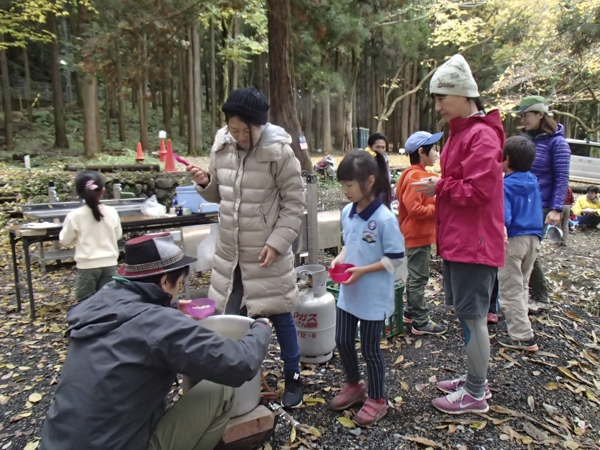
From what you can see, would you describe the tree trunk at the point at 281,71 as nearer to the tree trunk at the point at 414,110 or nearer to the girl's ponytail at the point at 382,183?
the girl's ponytail at the point at 382,183

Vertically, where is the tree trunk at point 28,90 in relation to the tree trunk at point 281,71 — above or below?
above

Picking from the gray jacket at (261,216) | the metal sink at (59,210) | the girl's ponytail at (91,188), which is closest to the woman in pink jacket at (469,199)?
the gray jacket at (261,216)

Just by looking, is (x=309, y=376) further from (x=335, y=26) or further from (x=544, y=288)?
(x=335, y=26)

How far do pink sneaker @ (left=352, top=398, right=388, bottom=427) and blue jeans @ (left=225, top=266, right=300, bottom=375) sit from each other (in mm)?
519

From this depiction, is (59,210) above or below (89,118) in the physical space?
below

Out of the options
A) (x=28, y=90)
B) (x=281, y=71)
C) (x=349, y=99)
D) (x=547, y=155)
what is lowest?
(x=547, y=155)

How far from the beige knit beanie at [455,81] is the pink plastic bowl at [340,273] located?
3.78 feet

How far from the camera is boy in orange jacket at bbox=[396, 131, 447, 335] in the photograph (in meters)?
3.94

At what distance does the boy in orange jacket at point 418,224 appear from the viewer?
394 centimetres

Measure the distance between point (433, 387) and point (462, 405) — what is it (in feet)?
1.25

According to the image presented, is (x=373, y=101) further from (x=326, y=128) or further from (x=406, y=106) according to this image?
(x=326, y=128)

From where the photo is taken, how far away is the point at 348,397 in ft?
9.57

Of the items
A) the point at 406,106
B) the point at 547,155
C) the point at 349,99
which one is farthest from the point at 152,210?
the point at 406,106

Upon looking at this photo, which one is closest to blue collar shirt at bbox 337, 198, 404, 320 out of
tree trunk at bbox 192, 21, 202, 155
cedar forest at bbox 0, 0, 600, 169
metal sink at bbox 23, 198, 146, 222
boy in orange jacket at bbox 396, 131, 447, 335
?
boy in orange jacket at bbox 396, 131, 447, 335
